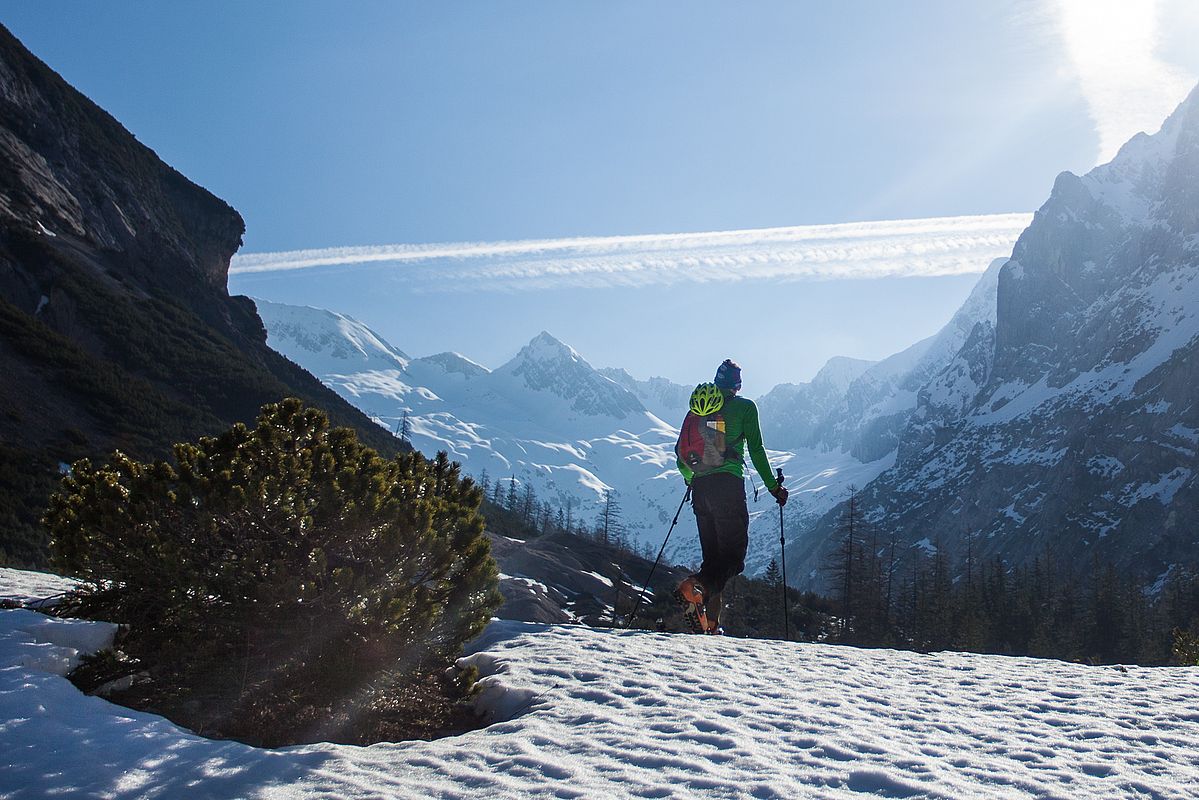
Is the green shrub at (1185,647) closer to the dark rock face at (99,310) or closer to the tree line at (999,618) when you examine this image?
the tree line at (999,618)

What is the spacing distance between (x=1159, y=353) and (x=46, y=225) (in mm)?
216413

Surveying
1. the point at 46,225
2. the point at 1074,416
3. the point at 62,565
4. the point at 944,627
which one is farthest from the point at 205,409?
the point at 1074,416

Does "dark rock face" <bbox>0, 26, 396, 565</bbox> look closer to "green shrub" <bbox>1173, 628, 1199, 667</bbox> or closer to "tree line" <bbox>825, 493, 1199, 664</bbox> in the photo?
"green shrub" <bbox>1173, 628, 1199, 667</bbox>

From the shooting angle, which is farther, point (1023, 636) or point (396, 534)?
point (1023, 636)

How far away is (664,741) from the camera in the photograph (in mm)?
4871

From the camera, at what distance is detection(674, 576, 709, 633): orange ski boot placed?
31.2 feet

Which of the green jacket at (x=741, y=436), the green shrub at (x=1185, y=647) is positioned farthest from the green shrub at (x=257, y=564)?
the green shrub at (x=1185, y=647)

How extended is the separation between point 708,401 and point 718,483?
1.03 meters

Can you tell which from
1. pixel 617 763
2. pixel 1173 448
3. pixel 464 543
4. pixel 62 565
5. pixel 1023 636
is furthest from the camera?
pixel 1173 448

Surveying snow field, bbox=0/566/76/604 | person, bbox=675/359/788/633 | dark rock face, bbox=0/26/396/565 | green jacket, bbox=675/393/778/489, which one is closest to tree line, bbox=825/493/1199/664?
person, bbox=675/359/788/633

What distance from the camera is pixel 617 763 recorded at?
14.7 ft

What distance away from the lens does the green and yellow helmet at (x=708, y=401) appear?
9.60 meters

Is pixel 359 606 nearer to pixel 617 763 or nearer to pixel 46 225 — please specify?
pixel 617 763

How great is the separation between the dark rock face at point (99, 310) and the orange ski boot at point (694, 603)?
25379 millimetres
